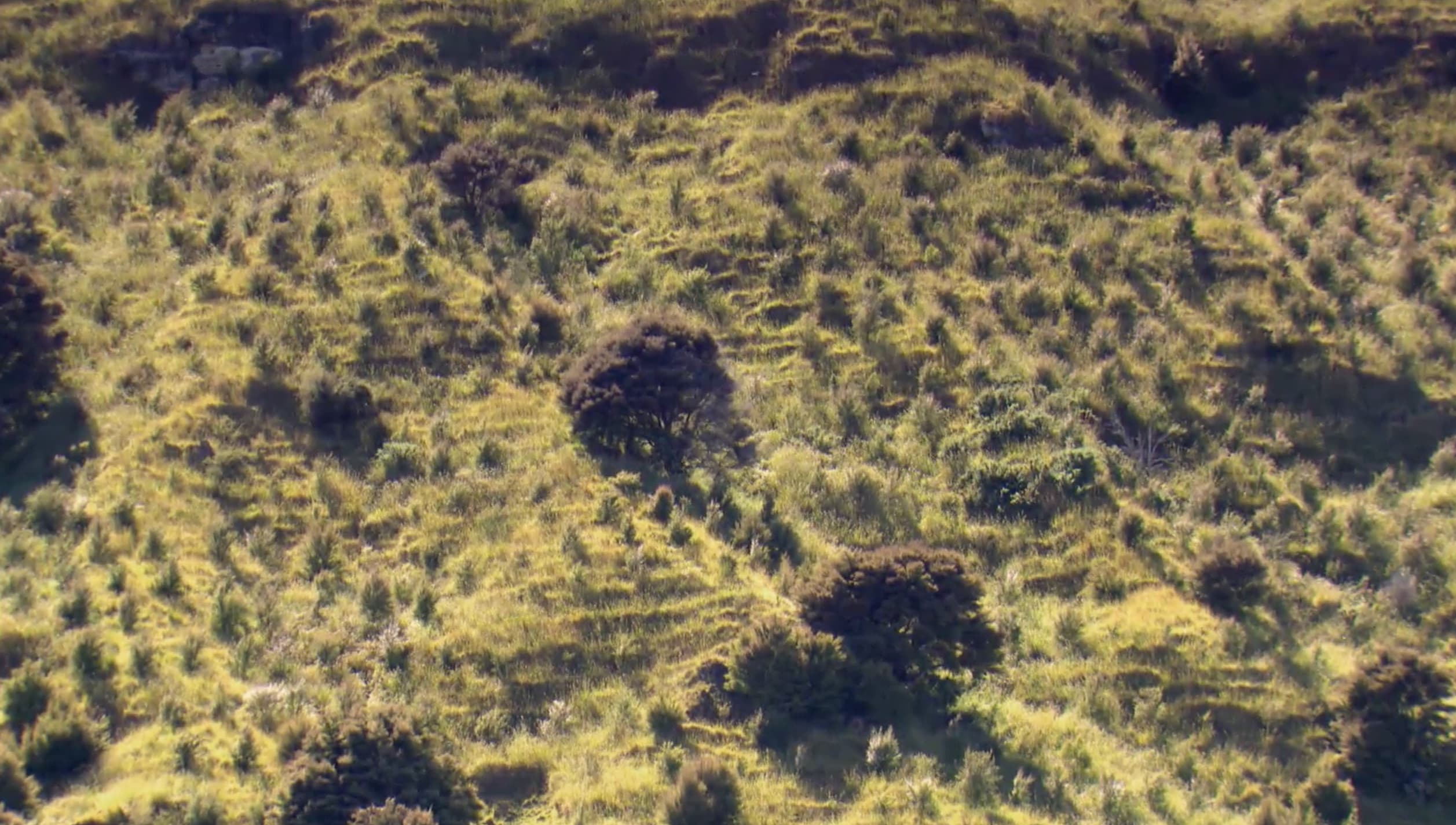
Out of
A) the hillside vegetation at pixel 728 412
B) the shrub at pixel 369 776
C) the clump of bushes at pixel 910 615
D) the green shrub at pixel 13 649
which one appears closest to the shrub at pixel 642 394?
the hillside vegetation at pixel 728 412

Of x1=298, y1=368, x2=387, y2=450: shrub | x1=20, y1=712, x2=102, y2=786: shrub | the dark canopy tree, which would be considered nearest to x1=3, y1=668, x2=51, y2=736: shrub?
x1=20, y1=712, x2=102, y2=786: shrub

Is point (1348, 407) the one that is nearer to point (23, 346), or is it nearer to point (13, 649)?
point (13, 649)

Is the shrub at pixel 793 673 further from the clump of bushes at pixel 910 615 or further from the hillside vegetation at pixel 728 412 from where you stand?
the clump of bushes at pixel 910 615

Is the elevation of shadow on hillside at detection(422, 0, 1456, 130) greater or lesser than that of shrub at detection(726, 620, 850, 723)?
greater

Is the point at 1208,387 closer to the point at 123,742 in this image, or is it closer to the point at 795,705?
the point at 795,705

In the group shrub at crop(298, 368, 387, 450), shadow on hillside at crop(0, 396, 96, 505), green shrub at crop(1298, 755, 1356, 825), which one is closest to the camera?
green shrub at crop(1298, 755, 1356, 825)

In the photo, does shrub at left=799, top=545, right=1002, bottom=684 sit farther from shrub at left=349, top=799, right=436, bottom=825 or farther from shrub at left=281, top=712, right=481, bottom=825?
shrub at left=349, top=799, right=436, bottom=825
